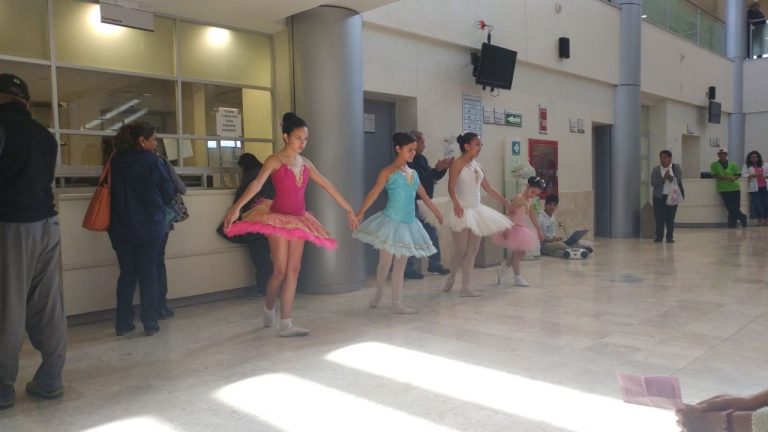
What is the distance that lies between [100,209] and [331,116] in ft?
8.78

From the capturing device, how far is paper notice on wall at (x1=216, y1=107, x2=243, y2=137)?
6891 mm

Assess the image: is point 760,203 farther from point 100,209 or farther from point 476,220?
point 100,209

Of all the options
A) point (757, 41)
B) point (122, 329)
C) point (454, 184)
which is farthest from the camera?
point (757, 41)

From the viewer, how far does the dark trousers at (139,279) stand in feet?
16.6

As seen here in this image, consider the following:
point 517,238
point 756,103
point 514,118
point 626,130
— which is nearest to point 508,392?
point 517,238

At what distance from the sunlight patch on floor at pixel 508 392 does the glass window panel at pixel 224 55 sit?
3885mm

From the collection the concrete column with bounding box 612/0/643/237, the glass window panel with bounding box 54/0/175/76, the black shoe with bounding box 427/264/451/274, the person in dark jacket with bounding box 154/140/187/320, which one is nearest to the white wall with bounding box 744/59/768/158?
the concrete column with bounding box 612/0/643/237

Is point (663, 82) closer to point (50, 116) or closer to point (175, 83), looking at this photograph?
point (175, 83)

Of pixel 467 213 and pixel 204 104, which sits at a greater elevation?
pixel 204 104

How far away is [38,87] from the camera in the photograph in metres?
5.51

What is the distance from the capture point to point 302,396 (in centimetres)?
351

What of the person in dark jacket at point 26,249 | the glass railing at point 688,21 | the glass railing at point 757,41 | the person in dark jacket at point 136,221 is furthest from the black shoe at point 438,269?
the glass railing at point 757,41

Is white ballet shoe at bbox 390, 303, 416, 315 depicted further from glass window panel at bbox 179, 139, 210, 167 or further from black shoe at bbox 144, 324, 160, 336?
glass window panel at bbox 179, 139, 210, 167

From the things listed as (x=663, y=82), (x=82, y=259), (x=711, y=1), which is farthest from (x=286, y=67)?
(x=711, y=1)
